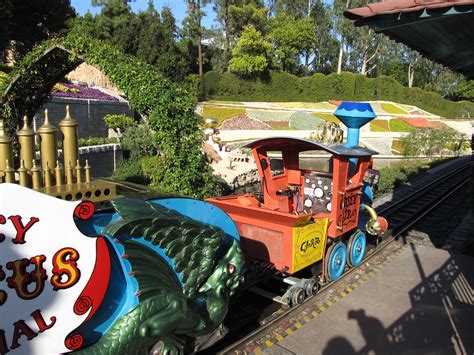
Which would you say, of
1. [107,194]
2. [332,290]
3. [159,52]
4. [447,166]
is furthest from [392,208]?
[159,52]

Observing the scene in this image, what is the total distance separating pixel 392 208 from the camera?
1271 cm

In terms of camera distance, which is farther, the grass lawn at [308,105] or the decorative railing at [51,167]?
the grass lawn at [308,105]

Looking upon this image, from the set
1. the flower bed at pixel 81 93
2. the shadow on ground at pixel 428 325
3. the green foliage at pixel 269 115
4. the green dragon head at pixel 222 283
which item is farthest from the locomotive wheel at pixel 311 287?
the green foliage at pixel 269 115

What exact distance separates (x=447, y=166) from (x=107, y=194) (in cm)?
2358

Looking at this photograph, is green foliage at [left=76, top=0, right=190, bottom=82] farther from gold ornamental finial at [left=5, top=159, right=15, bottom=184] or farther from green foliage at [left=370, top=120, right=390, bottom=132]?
gold ornamental finial at [left=5, top=159, right=15, bottom=184]

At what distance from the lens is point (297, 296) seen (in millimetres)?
6246

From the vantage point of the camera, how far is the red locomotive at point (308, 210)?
6.19 meters

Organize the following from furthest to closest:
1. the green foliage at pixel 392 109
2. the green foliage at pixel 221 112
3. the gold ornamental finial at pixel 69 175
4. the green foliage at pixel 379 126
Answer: the green foliage at pixel 392 109
the green foliage at pixel 379 126
the green foliage at pixel 221 112
the gold ornamental finial at pixel 69 175

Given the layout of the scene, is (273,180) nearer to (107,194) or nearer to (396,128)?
(107,194)

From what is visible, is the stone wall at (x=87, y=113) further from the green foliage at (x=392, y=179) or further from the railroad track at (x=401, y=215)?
the railroad track at (x=401, y=215)

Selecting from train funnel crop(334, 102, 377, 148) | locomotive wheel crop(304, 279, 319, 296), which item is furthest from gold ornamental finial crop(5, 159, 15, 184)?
train funnel crop(334, 102, 377, 148)

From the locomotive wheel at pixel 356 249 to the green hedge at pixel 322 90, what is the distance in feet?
141

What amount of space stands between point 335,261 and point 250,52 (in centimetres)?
4631

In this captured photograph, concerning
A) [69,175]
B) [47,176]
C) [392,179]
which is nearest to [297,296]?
[69,175]
